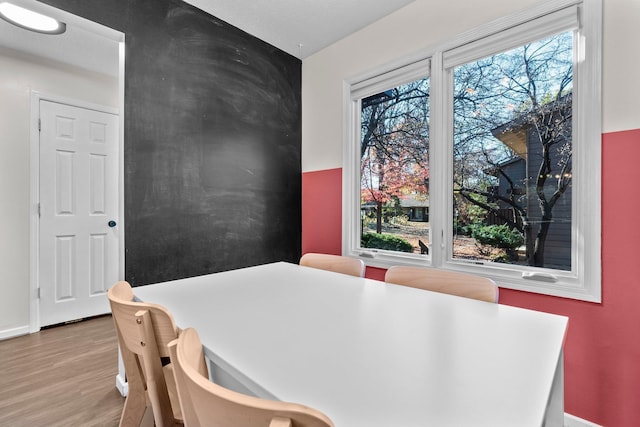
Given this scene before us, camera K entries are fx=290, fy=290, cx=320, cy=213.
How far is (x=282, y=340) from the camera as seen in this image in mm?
778

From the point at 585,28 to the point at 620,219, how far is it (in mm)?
957

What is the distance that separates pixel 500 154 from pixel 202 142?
2060 mm

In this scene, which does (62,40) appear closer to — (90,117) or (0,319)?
(90,117)

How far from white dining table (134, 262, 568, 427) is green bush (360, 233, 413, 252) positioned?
1075mm

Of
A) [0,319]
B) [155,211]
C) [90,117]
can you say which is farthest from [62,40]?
[0,319]

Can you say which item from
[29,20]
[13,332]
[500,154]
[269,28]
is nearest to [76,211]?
[13,332]

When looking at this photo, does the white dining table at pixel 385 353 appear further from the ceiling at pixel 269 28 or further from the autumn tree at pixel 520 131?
the ceiling at pixel 269 28

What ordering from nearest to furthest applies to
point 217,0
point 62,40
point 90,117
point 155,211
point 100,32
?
point 100,32, point 155,211, point 217,0, point 62,40, point 90,117

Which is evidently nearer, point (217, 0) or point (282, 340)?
point (282, 340)

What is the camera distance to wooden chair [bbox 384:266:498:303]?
1250 millimetres

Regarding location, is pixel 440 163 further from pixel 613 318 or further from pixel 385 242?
pixel 613 318

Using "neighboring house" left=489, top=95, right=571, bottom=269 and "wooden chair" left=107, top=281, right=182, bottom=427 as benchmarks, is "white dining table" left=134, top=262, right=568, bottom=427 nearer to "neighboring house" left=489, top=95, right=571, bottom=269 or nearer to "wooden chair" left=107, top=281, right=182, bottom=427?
"wooden chair" left=107, top=281, right=182, bottom=427

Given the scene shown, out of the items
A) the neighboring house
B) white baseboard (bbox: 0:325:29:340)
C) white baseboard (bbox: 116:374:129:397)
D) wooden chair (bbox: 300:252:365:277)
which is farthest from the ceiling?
white baseboard (bbox: 0:325:29:340)

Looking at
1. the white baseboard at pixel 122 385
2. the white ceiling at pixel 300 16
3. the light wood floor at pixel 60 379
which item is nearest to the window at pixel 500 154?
the white ceiling at pixel 300 16
